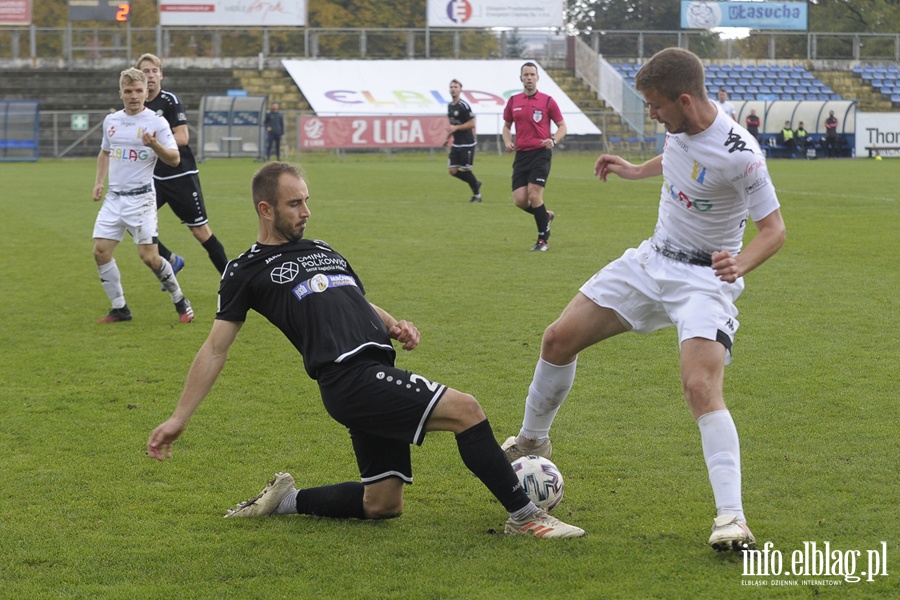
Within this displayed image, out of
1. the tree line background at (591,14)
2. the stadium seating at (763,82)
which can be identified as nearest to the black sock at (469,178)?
the stadium seating at (763,82)

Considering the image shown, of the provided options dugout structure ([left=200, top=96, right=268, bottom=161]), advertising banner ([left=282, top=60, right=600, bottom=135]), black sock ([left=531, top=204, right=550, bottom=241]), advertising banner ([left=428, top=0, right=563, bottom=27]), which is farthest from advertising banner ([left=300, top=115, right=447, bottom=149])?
black sock ([left=531, top=204, right=550, bottom=241])

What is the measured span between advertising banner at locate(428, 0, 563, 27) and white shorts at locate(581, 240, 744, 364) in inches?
1658

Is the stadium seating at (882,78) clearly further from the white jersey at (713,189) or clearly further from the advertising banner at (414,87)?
the white jersey at (713,189)

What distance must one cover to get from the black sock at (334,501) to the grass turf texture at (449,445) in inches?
2.1

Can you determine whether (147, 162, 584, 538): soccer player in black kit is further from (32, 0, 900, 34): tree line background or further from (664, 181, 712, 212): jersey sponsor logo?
(32, 0, 900, 34): tree line background

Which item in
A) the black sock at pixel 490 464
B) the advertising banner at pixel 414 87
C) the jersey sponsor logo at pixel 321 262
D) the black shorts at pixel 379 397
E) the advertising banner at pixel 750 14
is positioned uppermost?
the advertising banner at pixel 750 14

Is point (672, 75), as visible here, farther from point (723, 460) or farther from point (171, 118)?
point (171, 118)

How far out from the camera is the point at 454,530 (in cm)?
433

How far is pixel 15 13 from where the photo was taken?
43031 millimetres

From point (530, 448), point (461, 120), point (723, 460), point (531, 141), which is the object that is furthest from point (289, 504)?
point (461, 120)

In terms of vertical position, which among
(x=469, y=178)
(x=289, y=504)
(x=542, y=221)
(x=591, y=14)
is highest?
(x=591, y=14)

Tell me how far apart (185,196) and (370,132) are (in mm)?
26453

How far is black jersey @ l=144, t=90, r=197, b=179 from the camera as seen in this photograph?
9.55 m

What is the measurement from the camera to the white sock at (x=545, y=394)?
4.89 m
